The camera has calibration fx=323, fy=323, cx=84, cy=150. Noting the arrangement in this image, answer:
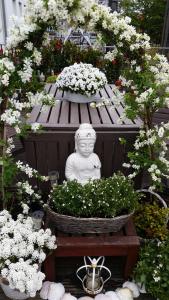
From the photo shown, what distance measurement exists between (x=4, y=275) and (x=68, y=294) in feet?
2.14

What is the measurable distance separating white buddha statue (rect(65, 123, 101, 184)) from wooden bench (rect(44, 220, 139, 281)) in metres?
0.57

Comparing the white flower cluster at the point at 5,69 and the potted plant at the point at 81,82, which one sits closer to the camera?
the white flower cluster at the point at 5,69

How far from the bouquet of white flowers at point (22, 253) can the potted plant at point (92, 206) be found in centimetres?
21

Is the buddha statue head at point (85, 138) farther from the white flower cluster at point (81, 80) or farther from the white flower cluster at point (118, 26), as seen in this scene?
the white flower cluster at point (81, 80)

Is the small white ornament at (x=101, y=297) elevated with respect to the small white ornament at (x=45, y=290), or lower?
lower

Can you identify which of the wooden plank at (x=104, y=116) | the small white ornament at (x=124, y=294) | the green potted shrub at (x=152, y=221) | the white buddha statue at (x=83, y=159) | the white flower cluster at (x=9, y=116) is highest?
the white flower cluster at (x=9, y=116)

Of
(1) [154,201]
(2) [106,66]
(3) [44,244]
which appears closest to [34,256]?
(3) [44,244]

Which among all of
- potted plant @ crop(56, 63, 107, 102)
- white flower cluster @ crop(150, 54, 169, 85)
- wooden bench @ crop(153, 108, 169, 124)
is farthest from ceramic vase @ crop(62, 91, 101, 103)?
wooden bench @ crop(153, 108, 169, 124)

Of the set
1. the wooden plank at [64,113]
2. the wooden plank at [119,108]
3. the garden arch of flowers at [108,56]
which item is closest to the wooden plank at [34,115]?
the garden arch of flowers at [108,56]

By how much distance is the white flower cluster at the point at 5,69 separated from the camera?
248 cm

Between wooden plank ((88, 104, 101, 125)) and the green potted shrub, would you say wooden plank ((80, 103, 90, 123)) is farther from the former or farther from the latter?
the green potted shrub

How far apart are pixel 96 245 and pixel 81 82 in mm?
1931

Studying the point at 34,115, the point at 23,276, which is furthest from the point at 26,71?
the point at 23,276

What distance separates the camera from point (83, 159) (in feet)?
10.3
